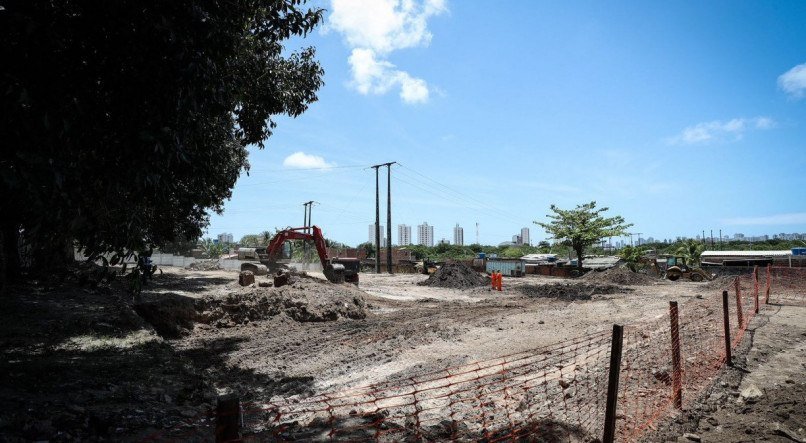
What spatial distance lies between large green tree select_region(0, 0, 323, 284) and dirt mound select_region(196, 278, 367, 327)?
726 cm

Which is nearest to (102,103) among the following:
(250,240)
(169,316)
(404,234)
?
(169,316)

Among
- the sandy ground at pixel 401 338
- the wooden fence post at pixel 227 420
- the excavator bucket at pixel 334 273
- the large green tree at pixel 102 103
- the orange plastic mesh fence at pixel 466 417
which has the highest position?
the large green tree at pixel 102 103

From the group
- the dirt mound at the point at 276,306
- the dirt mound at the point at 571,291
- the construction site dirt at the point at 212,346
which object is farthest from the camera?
the dirt mound at the point at 571,291

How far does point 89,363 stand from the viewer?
785 centimetres

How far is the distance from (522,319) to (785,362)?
6.86 m

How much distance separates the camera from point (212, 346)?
10688 mm

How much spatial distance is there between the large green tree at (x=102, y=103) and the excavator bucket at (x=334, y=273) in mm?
16537

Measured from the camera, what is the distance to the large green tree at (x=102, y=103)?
13.7ft

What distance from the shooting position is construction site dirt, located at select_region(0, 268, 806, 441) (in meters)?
5.61

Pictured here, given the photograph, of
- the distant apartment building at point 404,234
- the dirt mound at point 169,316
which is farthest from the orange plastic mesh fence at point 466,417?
the distant apartment building at point 404,234

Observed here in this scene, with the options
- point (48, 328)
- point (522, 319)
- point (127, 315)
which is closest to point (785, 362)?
point (522, 319)

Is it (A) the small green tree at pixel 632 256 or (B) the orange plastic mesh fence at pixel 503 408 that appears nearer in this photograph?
(B) the orange plastic mesh fence at pixel 503 408

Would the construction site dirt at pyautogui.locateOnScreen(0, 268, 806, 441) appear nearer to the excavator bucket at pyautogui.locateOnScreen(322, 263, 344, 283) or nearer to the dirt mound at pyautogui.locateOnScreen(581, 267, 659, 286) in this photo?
the excavator bucket at pyautogui.locateOnScreen(322, 263, 344, 283)

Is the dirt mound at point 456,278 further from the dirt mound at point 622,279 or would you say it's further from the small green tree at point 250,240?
the small green tree at point 250,240
